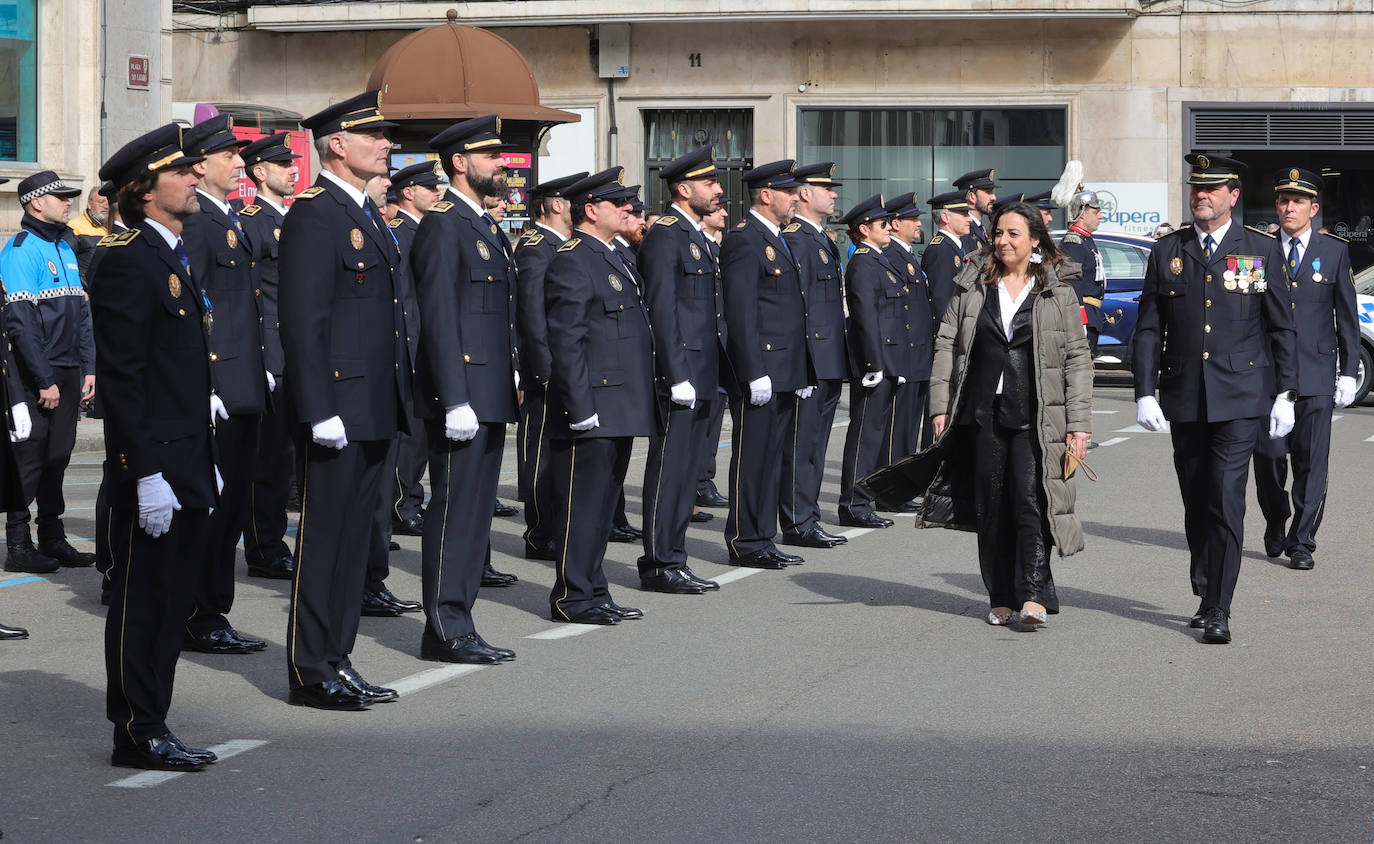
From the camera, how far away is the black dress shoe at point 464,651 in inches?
302

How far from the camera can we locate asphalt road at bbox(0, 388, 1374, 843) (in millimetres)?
5441

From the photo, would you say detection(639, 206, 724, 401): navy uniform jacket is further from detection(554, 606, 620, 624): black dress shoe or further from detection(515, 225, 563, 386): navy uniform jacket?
detection(554, 606, 620, 624): black dress shoe

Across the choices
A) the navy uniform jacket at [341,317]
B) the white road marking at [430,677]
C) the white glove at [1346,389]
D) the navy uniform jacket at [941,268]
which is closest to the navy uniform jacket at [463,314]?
the navy uniform jacket at [341,317]

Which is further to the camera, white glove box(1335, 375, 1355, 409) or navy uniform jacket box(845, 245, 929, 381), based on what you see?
navy uniform jacket box(845, 245, 929, 381)

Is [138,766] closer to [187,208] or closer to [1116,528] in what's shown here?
[187,208]

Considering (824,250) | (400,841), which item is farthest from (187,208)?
(824,250)

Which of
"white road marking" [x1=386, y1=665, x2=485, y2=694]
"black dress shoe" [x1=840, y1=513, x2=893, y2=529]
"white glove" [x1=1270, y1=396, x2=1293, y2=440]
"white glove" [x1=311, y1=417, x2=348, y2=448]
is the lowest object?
"white road marking" [x1=386, y1=665, x2=485, y2=694]

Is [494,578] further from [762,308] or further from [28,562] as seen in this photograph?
[28,562]

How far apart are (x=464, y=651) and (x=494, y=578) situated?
211cm

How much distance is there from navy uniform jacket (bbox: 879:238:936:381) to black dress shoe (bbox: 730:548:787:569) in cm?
277

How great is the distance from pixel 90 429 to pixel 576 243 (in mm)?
9541

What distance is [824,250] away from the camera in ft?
37.9

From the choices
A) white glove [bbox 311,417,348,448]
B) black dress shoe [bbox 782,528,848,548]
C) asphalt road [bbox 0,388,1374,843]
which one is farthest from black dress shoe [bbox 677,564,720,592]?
white glove [bbox 311,417,348,448]

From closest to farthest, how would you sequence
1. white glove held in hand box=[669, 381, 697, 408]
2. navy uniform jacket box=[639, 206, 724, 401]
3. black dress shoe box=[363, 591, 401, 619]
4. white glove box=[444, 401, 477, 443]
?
1. white glove box=[444, 401, 477, 443]
2. black dress shoe box=[363, 591, 401, 619]
3. white glove held in hand box=[669, 381, 697, 408]
4. navy uniform jacket box=[639, 206, 724, 401]
